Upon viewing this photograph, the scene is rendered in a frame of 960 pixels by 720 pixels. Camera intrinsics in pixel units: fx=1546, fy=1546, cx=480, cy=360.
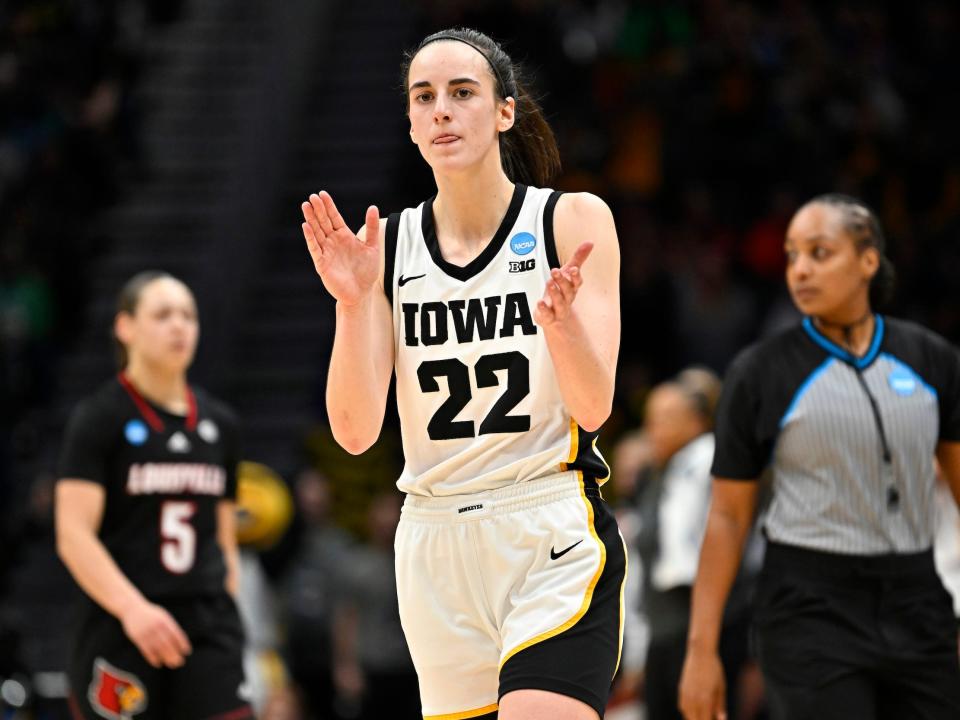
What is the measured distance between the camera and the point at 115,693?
19.5 feet

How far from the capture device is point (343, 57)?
1686 centimetres

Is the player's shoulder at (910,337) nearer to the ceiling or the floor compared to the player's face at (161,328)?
nearer to the floor

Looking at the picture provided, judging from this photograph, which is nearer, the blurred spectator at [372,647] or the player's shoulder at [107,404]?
the player's shoulder at [107,404]

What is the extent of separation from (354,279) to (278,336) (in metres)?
10.9

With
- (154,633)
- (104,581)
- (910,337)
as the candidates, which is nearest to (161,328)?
(104,581)

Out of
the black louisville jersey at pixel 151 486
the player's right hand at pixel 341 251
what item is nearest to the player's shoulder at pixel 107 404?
the black louisville jersey at pixel 151 486

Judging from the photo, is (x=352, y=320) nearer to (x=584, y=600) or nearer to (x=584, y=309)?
(x=584, y=309)

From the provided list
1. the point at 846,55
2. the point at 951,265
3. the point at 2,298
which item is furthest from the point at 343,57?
the point at 951,265

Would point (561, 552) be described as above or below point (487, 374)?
below

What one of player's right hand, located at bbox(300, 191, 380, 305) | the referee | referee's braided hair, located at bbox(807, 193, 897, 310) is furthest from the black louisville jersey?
referee's braided hair, located at bbox(807, 193, 897, 310)

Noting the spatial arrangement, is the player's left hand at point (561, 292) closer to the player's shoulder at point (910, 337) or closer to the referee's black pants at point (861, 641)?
the referee's black pants at point (861, 641)

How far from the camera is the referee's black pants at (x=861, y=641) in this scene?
16.0 ft

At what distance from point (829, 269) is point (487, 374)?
1539 millimetres

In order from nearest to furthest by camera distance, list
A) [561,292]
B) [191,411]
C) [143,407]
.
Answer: [561,292], [143,407], [191,411]
